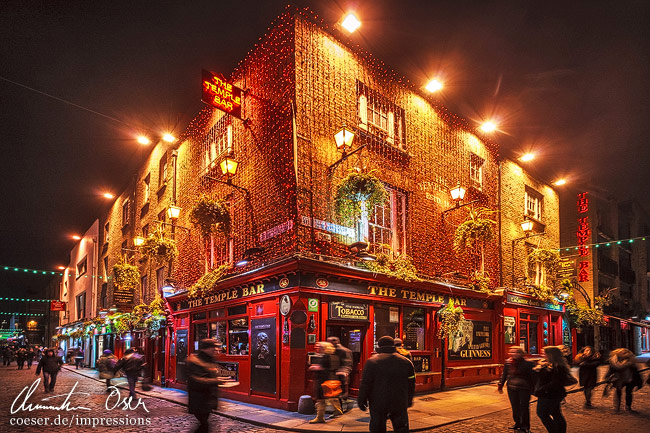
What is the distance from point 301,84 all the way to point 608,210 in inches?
1194

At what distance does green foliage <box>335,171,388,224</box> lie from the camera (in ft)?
40.3

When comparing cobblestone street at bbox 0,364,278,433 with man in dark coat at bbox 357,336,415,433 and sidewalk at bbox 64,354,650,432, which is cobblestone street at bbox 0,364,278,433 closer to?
sidewalk at bbox 64,354,650,432

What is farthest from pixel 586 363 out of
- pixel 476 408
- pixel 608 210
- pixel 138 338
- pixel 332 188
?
pixel 608 210

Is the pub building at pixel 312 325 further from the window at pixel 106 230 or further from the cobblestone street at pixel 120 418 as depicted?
the window at pixel 106 230

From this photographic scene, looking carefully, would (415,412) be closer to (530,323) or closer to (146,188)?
(530,323)

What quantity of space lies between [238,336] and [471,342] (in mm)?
8696

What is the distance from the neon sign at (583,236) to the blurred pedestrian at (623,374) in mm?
14114

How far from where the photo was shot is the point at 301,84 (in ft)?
42.3

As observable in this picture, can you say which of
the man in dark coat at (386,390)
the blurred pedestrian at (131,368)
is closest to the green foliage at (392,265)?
the man in dark coat at (386,390)

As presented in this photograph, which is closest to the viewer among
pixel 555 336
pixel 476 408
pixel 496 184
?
pixel 476 408

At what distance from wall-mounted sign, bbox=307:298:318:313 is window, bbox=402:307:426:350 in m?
4.13

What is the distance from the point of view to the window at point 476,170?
18913 millimetres

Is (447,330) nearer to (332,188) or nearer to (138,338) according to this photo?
(332,188)

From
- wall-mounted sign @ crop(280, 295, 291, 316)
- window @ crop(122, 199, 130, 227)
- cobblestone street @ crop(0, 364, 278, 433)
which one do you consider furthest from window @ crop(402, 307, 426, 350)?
window @ crop(122, 199, 130, 227)
